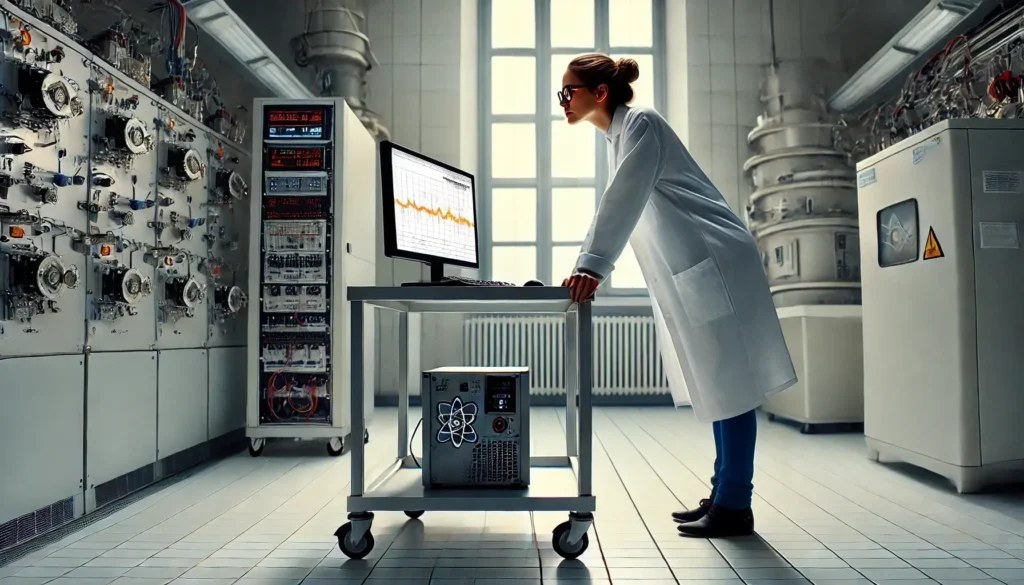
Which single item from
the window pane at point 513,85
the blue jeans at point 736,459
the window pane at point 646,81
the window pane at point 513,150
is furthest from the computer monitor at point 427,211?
the window pane at point 646,81

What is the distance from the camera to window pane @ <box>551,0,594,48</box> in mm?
5852

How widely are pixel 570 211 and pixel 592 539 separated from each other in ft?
13.3

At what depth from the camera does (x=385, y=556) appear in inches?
70.2

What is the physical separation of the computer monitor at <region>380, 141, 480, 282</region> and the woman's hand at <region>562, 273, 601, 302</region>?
1.45 feet

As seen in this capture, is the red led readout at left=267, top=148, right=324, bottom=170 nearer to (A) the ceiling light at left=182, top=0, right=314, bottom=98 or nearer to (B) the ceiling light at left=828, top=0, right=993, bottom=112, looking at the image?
(A) the ceiling light at left=182, top=0, right=314, bottom=98

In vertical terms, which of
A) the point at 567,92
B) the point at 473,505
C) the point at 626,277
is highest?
the point at 567,92

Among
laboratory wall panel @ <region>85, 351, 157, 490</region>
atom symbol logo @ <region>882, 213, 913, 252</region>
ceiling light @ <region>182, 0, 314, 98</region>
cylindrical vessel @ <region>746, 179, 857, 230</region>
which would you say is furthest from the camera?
cylindrical vessel @ <region>746, 179, 857, 230</region>

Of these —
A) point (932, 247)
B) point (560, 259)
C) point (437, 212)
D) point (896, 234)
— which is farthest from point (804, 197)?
point (437, 212)

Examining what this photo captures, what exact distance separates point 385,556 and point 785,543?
1053 millimetres

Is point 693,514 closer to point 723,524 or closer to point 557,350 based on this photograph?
point 723,524

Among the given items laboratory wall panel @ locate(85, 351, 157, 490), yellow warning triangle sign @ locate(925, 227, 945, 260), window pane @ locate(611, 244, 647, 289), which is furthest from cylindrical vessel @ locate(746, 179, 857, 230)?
laboratory wall panel @ locate(85, 351, 157, 490)

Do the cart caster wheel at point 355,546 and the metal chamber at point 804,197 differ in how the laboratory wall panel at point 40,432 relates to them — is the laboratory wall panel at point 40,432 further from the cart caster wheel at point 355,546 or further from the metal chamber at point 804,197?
the metal chamber at point 804,197

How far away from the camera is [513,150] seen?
Result: 5770 mm

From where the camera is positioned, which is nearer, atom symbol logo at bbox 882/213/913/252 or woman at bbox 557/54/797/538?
woman at bbox 557/54/797/538
